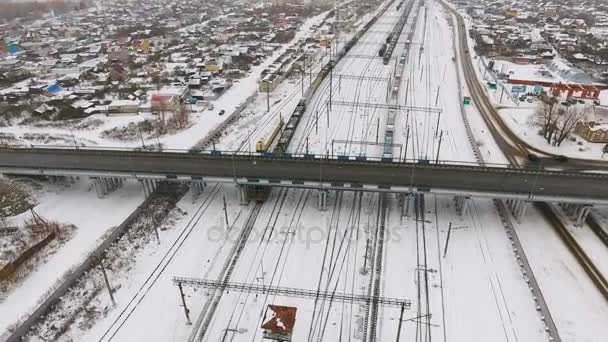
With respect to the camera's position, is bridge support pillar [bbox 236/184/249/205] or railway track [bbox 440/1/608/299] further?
bridge support pillar [bbox 236/184/249/205]

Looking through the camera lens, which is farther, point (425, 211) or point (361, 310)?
point (425, 211)

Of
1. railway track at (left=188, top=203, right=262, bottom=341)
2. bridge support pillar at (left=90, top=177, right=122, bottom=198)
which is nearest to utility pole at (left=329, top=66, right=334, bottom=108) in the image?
railway track at (left=188, top=203, right=262, bottom=341)

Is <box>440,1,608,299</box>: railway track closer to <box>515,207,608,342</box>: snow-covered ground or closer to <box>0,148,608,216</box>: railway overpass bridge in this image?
<box>515,207,608,342</box>: snow-covered ground

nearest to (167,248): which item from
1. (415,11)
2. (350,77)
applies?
(350,77)

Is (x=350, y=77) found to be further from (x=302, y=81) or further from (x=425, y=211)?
(x=425, y=211)

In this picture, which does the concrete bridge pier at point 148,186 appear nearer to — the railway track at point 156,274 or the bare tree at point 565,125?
the railway track at point 156,274

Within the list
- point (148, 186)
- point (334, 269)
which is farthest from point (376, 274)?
point (148, 186)

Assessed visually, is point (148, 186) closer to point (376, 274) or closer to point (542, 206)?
point (376, 274)
